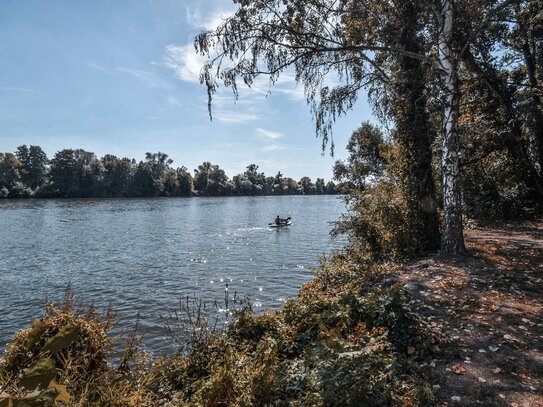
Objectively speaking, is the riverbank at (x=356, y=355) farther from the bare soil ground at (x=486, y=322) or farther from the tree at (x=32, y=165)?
the tree at (x=32, y=165)

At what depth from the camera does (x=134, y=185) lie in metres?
110

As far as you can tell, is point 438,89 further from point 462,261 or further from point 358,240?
point 358,240

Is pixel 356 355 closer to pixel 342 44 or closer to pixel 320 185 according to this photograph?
pixel 342 44

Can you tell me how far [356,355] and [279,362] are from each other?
1.76 metres

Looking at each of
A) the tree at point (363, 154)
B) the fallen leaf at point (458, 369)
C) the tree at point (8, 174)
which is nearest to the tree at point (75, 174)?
the tree at point (8, 174)

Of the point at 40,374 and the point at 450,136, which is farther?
the point at 450,136

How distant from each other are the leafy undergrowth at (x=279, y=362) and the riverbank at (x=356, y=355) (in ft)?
0.06

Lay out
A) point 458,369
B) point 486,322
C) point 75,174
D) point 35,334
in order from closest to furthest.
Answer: point 35,334, point 458,369, point 486,322, point 75,174

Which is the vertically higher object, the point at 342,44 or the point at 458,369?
the point at 342,44

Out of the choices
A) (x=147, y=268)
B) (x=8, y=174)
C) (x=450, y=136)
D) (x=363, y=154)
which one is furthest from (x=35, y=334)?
(x=8, y=174)

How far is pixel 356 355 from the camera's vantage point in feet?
12.3

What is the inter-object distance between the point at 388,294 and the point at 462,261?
4596mm

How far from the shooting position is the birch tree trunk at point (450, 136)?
8.87 metres

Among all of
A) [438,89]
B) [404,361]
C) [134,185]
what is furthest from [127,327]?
[134,185]
